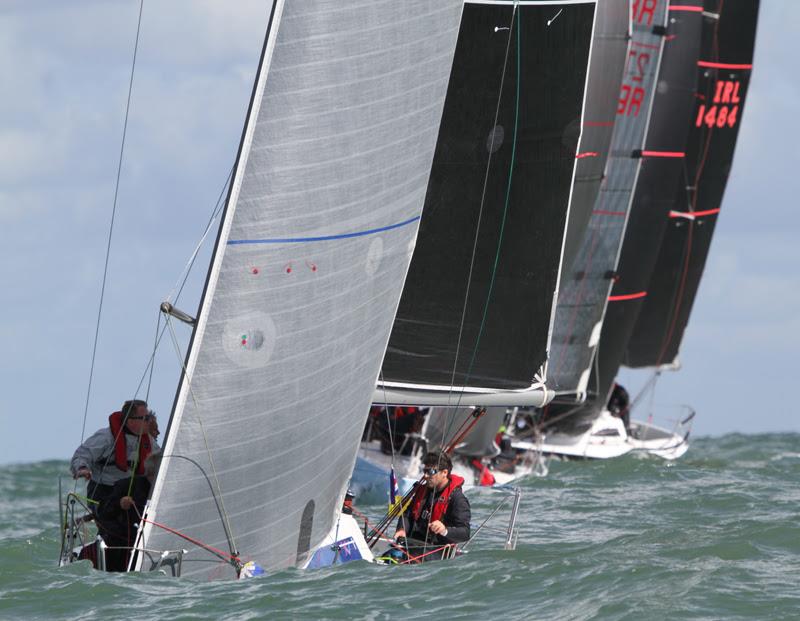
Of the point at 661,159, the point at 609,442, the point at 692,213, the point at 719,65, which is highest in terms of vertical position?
the point at 719,65

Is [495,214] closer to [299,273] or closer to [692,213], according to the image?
[299,273]

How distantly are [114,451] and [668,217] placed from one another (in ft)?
46.1

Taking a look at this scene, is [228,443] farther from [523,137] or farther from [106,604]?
[523,137]

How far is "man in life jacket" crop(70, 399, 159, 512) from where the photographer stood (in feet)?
34.2

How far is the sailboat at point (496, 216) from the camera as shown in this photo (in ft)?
41.4

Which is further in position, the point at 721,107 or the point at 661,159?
the point at 721,107

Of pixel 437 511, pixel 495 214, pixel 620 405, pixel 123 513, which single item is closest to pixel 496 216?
pixel 495 214

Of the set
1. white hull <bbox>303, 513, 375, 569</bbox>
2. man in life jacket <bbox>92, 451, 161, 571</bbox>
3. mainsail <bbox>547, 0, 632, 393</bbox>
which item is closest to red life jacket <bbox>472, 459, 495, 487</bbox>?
mainsail <bbox>547, 0, 632, 393</bbox>

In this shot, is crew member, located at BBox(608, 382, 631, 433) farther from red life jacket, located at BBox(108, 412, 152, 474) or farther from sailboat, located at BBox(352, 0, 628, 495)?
red life jacket, located at BBox(108, 412, 152, 474)

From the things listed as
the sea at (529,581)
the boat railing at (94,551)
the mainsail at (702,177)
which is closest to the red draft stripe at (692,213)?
the mainsail at (702,177)

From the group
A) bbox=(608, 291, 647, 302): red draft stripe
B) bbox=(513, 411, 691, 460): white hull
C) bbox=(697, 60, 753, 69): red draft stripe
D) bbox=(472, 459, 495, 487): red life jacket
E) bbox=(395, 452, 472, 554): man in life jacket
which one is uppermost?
bbox=(697, 60, 753, 69): red draft stripe

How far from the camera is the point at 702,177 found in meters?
25.3

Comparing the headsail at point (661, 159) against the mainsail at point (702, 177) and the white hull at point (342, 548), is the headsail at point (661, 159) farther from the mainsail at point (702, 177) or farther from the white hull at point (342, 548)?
the white hull at point (342, 548)

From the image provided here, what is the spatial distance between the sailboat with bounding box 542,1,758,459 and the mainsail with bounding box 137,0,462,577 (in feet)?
37.4
